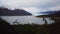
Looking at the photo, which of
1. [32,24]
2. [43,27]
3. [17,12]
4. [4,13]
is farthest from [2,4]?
[43,27]

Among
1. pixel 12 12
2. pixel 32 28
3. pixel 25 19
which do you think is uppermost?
pixel 12 12

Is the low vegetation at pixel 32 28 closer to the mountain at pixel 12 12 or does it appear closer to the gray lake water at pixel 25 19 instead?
the gray lake water at pixel 25 19

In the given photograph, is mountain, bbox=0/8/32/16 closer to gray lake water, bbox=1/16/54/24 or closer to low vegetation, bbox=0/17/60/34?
gray lake water, bbox=1/16/54/24

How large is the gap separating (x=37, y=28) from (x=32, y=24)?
0.11 meters

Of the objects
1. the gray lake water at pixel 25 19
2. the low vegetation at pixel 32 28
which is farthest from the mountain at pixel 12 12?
the low vegetation at pixel 32 28

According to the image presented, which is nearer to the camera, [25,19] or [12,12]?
[25,19]

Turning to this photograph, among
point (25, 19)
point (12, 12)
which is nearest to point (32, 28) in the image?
point (25, 19)

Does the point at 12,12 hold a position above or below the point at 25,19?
above

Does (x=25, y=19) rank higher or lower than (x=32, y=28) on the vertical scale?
higher

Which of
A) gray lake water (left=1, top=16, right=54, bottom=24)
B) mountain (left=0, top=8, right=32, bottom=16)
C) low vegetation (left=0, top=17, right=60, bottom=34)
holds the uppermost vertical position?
mountain (left=0, top=8, right=32, bottom=16)

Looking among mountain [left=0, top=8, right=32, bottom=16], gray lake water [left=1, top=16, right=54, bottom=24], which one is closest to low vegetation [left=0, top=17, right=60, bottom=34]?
gray lake water [left=1, top=16, right=54, bottom=24]

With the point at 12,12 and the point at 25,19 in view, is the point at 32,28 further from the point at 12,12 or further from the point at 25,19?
the point at 12,12

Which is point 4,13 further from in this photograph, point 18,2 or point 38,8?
point 38,8

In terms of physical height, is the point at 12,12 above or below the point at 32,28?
above
